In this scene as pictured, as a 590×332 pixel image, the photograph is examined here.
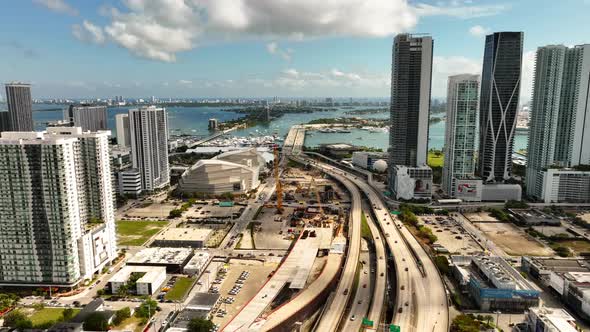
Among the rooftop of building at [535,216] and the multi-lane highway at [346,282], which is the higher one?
the multi-lane highway at [346,282]

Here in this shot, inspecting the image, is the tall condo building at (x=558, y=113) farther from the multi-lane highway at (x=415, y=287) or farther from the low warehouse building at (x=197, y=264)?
the low warehouse building at (x=197, y=264)

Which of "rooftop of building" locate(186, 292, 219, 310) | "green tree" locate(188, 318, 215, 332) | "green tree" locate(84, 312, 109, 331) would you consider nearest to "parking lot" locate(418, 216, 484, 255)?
"rooftop of building" locate(186, 292, 219, 310)

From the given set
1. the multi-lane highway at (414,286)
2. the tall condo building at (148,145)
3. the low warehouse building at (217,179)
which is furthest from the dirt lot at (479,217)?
the tall condo building at (148,145)

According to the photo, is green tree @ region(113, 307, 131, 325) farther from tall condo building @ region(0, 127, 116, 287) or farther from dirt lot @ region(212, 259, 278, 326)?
tall condo building @ region(0, 127, 116, 287)

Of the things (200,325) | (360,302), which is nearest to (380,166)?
(360,302)

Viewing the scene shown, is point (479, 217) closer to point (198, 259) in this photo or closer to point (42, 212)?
point (198, 259)

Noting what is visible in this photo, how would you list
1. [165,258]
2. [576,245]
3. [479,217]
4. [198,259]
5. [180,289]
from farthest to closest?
[479,217] < [576,245] < [198,259] < [165,258] < [180,289]
